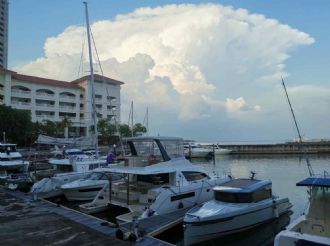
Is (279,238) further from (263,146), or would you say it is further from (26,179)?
(263,146)

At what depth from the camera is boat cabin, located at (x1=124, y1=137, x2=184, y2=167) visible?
1999 centimetres

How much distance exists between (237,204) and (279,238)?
6.57m

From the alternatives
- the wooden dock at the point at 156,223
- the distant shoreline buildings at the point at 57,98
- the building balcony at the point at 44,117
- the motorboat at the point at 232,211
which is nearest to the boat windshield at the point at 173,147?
the wooden dock at the point at 156,223

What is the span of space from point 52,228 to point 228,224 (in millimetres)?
7094

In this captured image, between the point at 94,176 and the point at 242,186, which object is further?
the point at 94,176

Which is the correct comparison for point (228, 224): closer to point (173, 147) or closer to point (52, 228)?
point (173, 147)

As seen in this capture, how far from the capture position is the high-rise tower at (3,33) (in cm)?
15512

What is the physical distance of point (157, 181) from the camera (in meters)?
20.0

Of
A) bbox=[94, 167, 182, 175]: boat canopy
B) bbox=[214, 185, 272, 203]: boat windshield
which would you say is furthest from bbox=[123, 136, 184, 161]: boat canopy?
bbox=[214, 185, 272, 203]: boat windshield

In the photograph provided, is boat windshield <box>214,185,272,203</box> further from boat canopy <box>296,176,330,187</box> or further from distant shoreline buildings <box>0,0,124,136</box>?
distant shoreline buildings <box>0,0,124,136</box>

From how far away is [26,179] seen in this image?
86.9 feet

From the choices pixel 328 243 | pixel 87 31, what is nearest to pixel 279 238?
pixel 328 243

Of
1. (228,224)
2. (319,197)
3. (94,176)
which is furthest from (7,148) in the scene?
(319,197)

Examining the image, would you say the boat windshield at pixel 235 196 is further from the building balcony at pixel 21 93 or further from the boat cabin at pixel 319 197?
the building balcony at pixel 21 93
